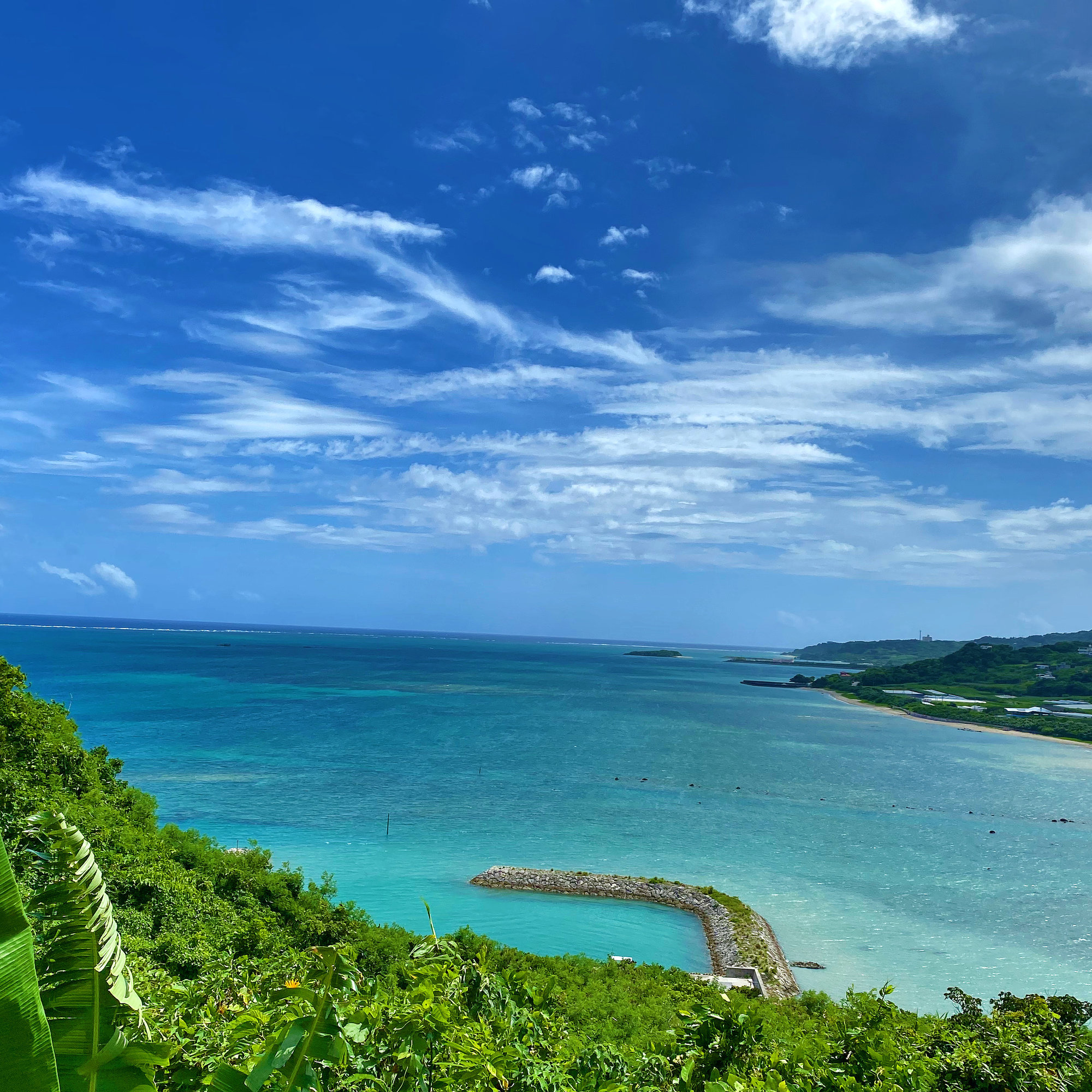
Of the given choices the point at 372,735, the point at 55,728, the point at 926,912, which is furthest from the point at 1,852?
the point at 372,735

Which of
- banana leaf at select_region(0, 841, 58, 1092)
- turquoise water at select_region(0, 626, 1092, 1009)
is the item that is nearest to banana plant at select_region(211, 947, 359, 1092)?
banana leaf at select_region(0, 841, 58, 1092)

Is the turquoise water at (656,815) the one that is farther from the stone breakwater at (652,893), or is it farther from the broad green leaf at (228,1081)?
the broad green leaf at (228,1081)

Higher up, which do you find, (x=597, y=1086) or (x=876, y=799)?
(x=597, y=1086)

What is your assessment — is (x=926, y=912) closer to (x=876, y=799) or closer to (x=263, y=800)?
(x=876, y=799)

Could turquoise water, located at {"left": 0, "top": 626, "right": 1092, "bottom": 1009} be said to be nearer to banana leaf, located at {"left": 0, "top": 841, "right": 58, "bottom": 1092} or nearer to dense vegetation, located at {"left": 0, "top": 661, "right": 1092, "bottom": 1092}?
dense vegetation, located at {"left": 0, "top": 661, "right": 1092, "bottom": 1092}

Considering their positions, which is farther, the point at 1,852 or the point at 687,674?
the point at 687,674

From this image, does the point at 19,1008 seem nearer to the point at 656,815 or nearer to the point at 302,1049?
the point at 302,1049
